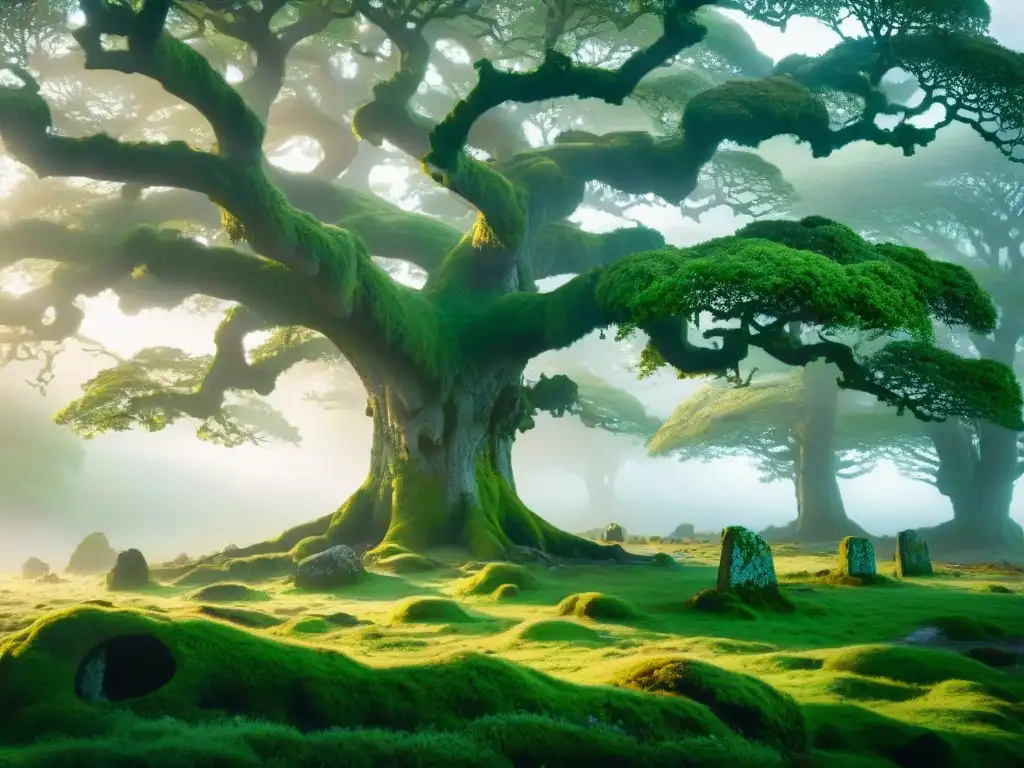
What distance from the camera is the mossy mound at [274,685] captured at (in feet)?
16.8

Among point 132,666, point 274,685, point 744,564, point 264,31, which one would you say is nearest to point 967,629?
point 744,564

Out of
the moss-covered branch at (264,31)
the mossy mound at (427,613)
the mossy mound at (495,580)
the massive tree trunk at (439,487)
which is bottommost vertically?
the mossy mound at (427,613)

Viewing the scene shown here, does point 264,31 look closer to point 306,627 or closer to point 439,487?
point 439,487

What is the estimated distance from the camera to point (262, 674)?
546cm

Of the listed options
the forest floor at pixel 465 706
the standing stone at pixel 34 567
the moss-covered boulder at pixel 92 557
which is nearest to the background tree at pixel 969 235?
the forest floor at pixel 465 706

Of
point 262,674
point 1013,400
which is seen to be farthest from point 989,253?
point 262,674

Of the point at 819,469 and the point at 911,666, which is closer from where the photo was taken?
the point at 911,666

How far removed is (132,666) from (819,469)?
37.7 m

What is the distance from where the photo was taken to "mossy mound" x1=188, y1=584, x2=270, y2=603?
1434 centimetres

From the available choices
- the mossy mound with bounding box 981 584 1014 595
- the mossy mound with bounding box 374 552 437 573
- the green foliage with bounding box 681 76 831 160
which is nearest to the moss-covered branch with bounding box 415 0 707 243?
the green foliage with bounding box 681 76 831 160

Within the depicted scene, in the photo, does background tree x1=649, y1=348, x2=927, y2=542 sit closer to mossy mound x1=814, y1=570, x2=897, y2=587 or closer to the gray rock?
mossy mound x1=814, y1=570, x2=897, y2=587

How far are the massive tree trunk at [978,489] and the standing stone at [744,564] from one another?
26.9 m

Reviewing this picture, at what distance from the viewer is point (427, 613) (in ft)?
37.1

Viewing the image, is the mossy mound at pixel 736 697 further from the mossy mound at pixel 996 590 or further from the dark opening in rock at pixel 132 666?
the mossy mound at pixel 996 590
